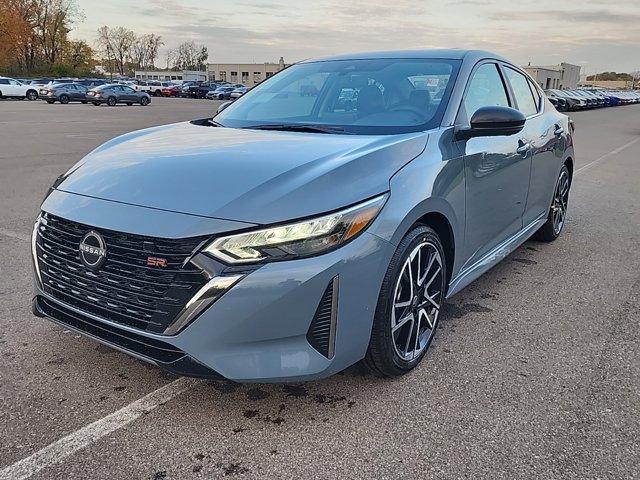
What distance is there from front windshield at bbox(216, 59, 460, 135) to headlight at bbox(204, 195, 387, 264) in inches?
39.0

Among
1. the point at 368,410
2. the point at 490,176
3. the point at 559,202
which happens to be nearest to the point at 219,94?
the point at 559,202

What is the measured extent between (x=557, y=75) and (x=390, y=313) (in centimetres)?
10653

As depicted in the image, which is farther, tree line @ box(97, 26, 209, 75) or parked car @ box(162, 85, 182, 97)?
tree line @ box(97, 26, 209, 75)

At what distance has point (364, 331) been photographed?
2.58 m

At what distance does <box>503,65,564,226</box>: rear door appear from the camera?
4.50m

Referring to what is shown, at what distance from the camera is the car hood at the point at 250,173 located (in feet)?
7.84

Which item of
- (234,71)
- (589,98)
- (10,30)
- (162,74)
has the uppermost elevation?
(10,30)

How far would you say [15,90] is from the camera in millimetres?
40750

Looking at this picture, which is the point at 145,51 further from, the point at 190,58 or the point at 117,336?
the point at 117,336

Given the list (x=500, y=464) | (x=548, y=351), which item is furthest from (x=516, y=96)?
(x=500, y=464)

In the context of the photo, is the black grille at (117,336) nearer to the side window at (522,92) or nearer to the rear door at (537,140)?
the rear door at (537,140)

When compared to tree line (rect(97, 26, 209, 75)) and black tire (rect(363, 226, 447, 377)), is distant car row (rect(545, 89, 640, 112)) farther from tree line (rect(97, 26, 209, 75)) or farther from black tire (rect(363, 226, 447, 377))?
tree line (rect(97, 26, 209, 75))

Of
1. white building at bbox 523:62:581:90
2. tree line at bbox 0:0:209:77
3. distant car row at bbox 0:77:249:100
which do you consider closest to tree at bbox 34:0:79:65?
tree line at bbox 0:0:209:77

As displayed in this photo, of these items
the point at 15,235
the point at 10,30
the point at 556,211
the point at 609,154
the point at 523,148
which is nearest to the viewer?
the point at 523,148
